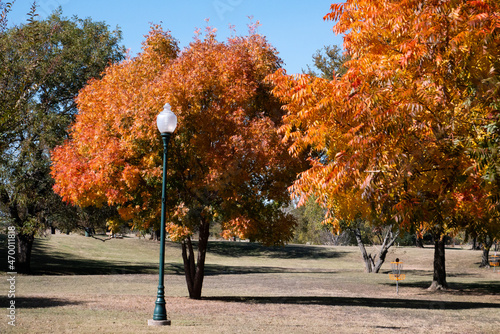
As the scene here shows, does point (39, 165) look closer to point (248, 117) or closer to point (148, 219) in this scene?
point (148, 219)

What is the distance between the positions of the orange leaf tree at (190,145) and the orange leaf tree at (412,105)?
21.0 feet

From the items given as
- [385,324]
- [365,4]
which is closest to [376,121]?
[365,4]

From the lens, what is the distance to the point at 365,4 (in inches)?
471

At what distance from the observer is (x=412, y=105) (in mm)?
9461

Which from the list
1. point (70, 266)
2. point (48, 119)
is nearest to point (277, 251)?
point (70, 266)

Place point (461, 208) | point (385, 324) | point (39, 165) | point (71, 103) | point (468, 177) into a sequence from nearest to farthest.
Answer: point (468, 177), point (461, 208), point (385, 324), point (39, 165), point (71, 103)

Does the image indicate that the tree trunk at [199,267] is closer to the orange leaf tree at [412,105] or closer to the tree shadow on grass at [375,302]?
the tree shadow on grass at [375,302]

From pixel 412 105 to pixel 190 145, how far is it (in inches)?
396

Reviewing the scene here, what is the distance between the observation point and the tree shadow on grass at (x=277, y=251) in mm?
66375

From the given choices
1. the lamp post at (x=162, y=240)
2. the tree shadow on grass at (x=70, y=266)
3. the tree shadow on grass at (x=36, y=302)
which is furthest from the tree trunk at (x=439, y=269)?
the tree shadow on grass at (x=70, y=266)

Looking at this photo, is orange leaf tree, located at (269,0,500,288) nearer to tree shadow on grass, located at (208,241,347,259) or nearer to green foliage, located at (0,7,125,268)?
green foliage, located at (0,7,125,268)

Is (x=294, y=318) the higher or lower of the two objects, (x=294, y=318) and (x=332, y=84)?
the lower

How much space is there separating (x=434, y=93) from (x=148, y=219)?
11982mm

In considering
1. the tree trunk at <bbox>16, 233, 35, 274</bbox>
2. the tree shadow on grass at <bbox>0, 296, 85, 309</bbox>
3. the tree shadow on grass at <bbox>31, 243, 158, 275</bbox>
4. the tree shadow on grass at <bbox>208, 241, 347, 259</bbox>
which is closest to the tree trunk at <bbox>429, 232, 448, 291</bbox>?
the tree shadow on grass at <bbox>0, 296, 85, 309</bbox>
